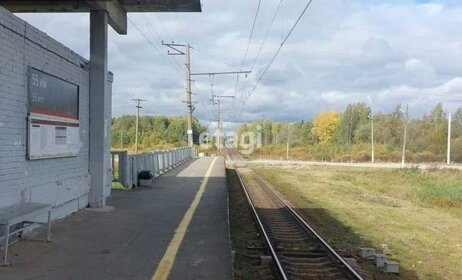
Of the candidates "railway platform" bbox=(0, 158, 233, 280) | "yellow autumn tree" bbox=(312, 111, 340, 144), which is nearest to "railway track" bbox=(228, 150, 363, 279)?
"railway platform" bbox=(0, 158, 233, 280)

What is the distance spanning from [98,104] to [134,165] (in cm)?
600

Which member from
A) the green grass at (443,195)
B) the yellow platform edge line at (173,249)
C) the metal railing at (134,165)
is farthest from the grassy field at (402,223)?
the metal railing at (134,165)

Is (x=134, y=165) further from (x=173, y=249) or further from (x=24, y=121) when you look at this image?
(x=173, y=249)

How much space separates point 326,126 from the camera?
148 meters

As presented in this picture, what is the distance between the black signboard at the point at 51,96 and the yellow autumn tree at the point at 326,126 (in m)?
137

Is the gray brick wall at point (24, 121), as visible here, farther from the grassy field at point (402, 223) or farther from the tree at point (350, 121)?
the tree at point (350, 121)

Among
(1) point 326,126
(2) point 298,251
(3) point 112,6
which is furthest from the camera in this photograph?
(1) point 326,126

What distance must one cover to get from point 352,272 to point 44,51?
6482 millimetres

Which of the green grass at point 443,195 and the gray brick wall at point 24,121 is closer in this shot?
the gray brick wall at point 24,121

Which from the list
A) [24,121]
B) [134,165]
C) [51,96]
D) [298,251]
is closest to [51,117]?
[51,96]

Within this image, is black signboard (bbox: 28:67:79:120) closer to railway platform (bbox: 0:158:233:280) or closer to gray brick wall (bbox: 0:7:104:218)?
gray brick wall (bbox: 0:7:104:218)

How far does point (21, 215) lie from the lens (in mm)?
7082

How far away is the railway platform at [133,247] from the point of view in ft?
21.6

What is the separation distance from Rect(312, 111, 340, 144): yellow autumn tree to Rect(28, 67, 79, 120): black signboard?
137403mm
